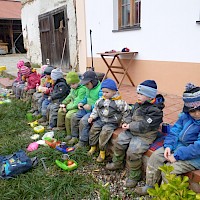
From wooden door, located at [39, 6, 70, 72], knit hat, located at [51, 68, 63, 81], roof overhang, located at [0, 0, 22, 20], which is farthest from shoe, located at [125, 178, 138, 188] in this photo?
roof overhang, located at [0, 0, 22, 20]

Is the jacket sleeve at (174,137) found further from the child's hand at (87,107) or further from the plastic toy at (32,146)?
the plastic toy at (32,146)

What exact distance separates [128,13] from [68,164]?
3.85 meters

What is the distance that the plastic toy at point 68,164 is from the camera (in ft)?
8.57

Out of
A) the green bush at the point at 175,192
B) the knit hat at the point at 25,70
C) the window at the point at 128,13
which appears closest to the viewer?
the green bush at the point at 175,192

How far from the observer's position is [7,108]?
4.89 meters

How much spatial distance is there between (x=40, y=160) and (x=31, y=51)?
10.9m

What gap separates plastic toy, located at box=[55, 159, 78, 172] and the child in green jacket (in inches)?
31.5

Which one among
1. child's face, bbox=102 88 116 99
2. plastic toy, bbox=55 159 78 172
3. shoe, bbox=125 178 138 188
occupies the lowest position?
shoe, bbox=125 178 138 188

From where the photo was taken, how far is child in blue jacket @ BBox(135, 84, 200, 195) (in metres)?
1.78

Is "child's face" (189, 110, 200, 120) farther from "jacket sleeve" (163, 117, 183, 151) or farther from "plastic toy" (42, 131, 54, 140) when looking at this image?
"plastic toy" (42, 131, 54, 140)

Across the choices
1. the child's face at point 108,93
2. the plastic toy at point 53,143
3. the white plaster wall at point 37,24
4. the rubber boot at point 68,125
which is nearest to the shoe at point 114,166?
the child's face at point 108,93

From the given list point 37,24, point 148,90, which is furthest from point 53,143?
point 37,24

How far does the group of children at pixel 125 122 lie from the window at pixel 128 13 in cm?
223

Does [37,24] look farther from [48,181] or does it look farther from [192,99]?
[192,99]
